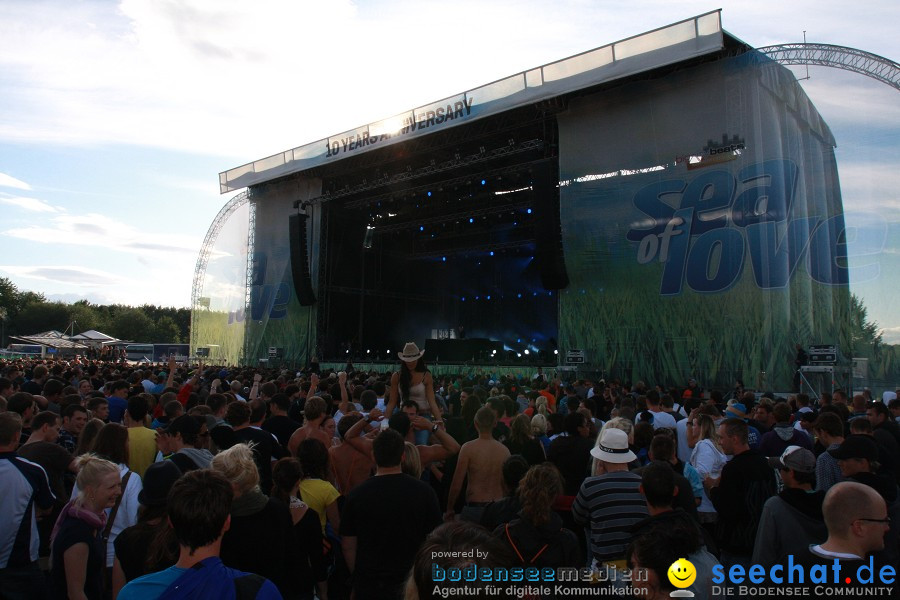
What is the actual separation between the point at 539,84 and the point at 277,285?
1479 cm

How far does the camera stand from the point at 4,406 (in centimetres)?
567

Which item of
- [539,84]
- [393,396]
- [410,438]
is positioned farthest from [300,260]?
[410,438]

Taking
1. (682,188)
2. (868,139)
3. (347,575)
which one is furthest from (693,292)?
(347,575)

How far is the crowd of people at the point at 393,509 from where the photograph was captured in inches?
80.7

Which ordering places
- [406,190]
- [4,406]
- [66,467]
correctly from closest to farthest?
[66,467] < [4,406] < [406,190]

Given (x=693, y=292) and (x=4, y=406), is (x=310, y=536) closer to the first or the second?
(x=4, y=406)

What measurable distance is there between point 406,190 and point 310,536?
22148mm

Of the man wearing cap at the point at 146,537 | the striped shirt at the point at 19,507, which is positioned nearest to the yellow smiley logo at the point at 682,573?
the man wearing cap at the point at 146,537

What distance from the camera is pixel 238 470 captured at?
9.18 ft

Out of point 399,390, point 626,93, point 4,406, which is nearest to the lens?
point 4,406

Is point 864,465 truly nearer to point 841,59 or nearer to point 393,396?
point 393,396

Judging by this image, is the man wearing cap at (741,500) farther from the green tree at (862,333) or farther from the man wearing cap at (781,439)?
the green tree at (862,333)

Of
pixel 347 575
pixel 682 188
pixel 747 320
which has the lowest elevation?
pixel 347 575

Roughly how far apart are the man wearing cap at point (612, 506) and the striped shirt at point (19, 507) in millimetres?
3016
